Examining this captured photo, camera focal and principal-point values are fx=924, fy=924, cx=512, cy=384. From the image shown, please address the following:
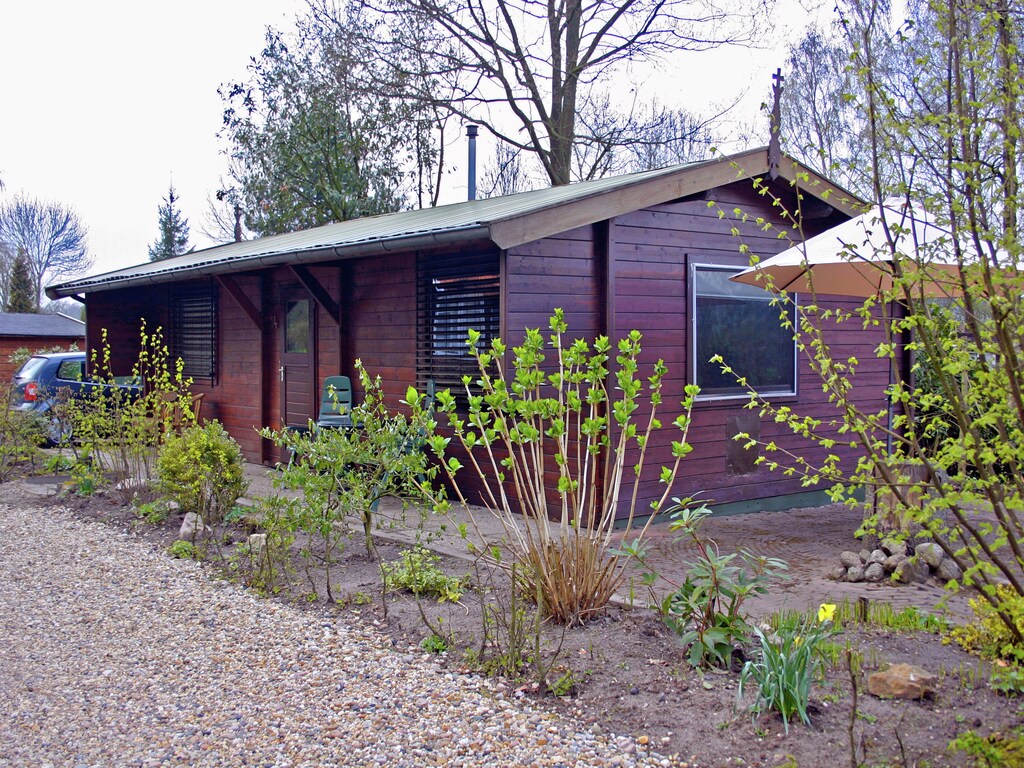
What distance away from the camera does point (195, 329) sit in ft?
40.1

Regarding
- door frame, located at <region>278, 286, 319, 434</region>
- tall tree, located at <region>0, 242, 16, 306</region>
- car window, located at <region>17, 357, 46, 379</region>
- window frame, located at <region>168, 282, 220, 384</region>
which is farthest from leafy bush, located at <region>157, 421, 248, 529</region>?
tall tree, located at <region>0, 242, 16, 306</region>

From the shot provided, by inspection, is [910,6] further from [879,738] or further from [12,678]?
[12,678]

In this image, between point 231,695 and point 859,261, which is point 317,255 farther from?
point 231,695

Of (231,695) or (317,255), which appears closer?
(231,695)

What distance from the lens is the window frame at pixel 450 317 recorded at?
757cm

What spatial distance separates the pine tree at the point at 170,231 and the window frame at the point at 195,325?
92.8 feet

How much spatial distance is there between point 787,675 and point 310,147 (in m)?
21.3

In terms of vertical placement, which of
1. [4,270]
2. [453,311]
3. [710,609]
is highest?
[4,270]

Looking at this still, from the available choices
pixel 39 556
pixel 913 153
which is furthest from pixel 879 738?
pixel 39 556

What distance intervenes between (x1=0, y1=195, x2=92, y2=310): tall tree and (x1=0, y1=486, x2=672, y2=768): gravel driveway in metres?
42.8

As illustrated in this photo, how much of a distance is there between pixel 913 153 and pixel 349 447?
3478 mm

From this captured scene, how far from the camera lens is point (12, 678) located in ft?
12.8

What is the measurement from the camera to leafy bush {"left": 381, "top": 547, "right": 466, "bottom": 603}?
480 cm

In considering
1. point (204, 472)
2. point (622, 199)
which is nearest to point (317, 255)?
point (204, 472)
